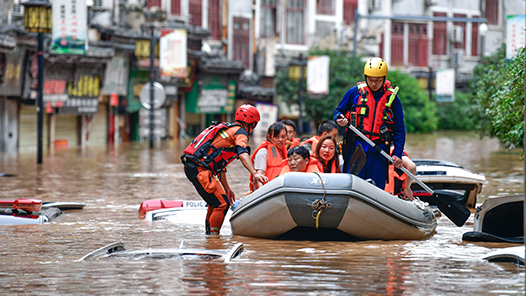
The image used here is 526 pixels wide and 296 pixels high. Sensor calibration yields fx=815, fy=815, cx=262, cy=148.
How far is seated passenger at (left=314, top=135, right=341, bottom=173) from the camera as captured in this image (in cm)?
977

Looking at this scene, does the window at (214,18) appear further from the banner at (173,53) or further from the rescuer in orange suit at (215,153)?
the rescuer in orange suit at (215,153)

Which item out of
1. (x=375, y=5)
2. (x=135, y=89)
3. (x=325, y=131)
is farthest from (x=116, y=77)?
(x=375, y=5)

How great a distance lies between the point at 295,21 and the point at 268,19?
1.93m

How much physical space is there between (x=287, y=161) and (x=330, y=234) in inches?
55.0

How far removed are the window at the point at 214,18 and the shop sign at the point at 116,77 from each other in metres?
9.50

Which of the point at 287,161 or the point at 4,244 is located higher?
the point at 287,161

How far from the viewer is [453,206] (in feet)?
30.4

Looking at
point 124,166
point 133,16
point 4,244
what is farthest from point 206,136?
point 133,16

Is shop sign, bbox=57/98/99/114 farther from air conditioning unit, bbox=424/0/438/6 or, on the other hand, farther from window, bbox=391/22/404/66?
air conditioning unit, bbox=424/0/438/6

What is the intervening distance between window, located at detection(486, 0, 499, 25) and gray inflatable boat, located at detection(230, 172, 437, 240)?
52965mm

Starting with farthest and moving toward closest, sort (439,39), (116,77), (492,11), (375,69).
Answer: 1. (492,11)
2. (439,39)
3. (116,77)
4. (375,69)

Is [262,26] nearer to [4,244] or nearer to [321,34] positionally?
[321,34]

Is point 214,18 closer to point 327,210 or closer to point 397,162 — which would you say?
point 397,162

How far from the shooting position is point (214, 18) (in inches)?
1711
